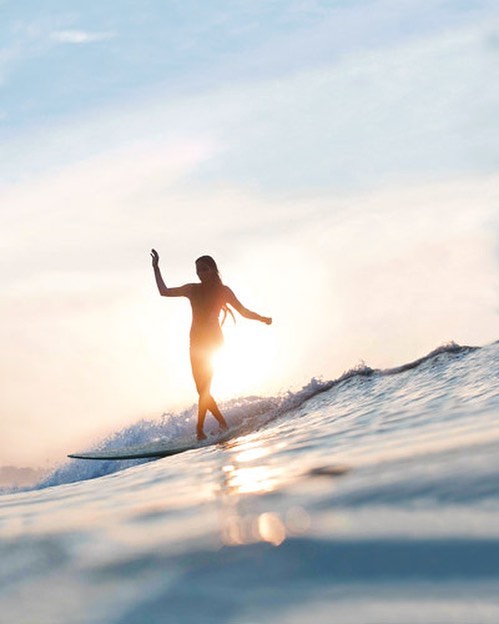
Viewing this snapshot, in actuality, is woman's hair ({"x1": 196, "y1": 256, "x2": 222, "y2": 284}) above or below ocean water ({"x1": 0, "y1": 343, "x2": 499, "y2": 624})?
above

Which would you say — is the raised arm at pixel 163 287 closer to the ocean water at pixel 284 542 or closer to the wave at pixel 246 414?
the wave at pixel 246 414

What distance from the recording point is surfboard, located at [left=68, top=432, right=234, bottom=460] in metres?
10.5

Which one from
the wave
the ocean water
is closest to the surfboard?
the wave

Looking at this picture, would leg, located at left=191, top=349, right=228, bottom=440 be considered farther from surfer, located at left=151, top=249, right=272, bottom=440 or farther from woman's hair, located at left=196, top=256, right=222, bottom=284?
woman's hair, located at left=196, top=256, right=222, bottom=284

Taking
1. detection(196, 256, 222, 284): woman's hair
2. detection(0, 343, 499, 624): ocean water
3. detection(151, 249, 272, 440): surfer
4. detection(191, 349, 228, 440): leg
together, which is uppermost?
detection(196, 256, 222, 284): woman's hair

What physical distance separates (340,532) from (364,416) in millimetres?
4277

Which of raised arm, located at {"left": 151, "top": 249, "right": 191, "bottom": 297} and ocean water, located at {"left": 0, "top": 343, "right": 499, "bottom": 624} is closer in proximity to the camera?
ocean water, located at {"left": 0, "top": 343, "right": 499, "bottom": 624}

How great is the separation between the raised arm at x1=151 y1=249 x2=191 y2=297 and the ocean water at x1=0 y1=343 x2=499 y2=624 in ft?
20.7

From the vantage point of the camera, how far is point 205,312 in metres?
10.5

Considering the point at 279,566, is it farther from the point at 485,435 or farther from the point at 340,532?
the point at 485,435

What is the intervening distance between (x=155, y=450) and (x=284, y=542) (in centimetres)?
928

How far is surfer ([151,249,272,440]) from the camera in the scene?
10.4 meters

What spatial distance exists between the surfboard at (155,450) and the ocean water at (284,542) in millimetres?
6282

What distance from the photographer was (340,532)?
2129mm
